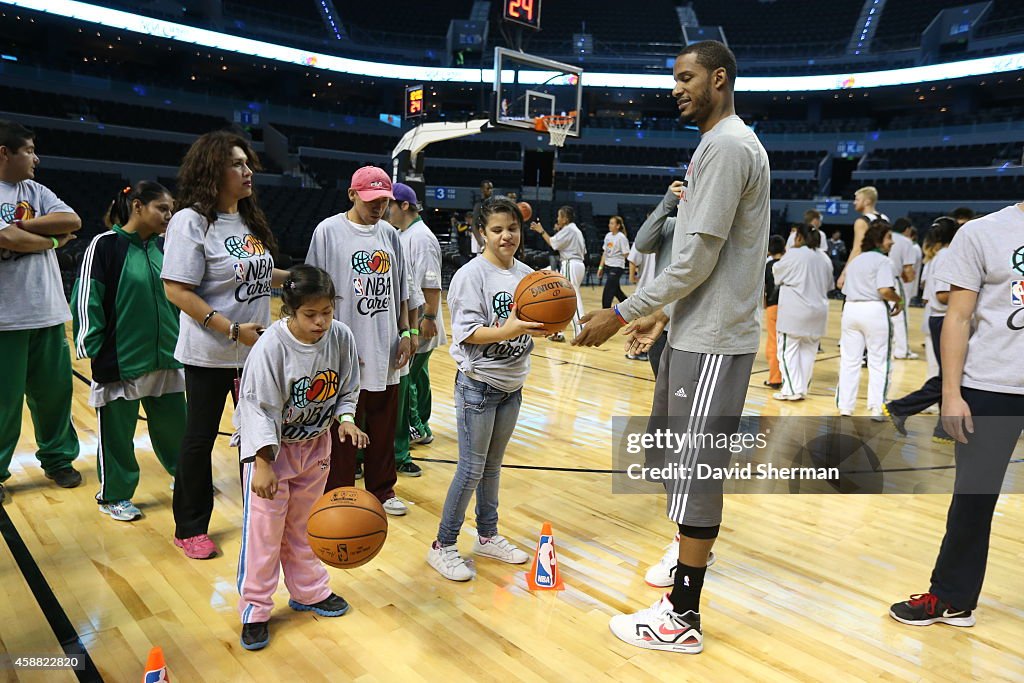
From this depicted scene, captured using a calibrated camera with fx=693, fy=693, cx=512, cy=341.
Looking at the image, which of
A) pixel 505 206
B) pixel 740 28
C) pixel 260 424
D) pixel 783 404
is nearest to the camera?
pixel 260 424

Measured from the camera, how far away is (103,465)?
3.32 meters

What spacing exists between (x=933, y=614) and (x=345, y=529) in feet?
7.12

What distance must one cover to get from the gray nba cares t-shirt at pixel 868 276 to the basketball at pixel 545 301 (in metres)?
3.70

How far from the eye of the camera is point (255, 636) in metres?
2.33

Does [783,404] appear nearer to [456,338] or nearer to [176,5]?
[456,338]

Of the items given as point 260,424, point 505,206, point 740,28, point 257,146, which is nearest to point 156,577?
point 260,424

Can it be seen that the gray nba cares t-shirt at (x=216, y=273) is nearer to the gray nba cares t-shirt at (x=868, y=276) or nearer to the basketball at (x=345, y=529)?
the basketball at (x=345, y=529)

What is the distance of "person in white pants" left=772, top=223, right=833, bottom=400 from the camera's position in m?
5.88

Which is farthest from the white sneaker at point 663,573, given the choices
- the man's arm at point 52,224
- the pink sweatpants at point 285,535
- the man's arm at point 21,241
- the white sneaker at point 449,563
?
the man's arm at point 21,241

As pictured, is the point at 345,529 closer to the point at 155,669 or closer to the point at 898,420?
the point at 155,669

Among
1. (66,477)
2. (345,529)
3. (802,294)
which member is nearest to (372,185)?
(345,529)

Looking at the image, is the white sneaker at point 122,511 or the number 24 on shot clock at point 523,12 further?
the number 24 on shot clock at point 523,12

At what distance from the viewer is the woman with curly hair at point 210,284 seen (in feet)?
8.91

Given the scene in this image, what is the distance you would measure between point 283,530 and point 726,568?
1.87 metres
